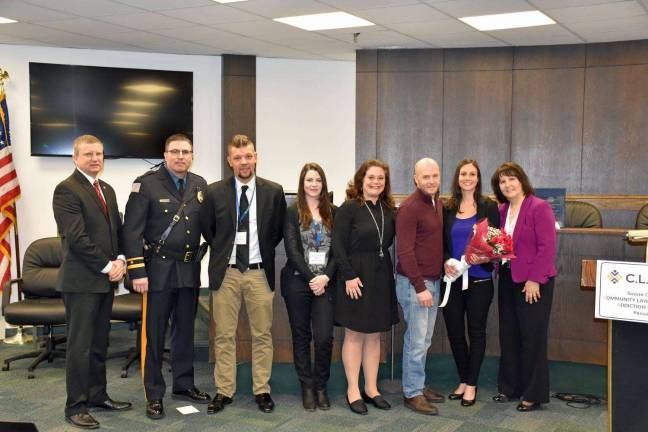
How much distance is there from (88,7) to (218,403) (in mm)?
3639

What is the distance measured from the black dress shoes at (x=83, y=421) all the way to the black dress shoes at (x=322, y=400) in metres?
1.34

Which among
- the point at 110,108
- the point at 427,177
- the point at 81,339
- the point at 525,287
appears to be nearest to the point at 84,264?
the point at 81,339

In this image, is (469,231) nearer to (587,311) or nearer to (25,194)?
(587,311)

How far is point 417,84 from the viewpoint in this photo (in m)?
8.21

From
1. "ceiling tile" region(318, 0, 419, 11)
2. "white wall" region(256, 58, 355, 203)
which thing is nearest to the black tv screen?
"white wall" region(256, 58, 355, 203)

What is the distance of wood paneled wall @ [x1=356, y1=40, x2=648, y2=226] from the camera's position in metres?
7.64

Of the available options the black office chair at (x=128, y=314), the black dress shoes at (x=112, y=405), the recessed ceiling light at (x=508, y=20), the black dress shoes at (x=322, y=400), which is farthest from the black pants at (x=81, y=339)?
the recessed ceiling light at (x=508, y=20)

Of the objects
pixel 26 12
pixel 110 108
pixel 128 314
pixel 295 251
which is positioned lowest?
pixel 128 314

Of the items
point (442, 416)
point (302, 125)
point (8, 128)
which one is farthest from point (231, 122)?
point (442, 416)

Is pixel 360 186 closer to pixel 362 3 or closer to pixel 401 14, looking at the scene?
pixel 362 3

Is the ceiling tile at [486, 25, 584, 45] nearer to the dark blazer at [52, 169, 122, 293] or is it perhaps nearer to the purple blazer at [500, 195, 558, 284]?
the purple blazer at [500, 195, 558, 284]

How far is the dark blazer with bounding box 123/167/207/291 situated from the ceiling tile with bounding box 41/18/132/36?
2937mm

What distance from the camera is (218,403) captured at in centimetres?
417

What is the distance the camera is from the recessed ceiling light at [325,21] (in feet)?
20.6
